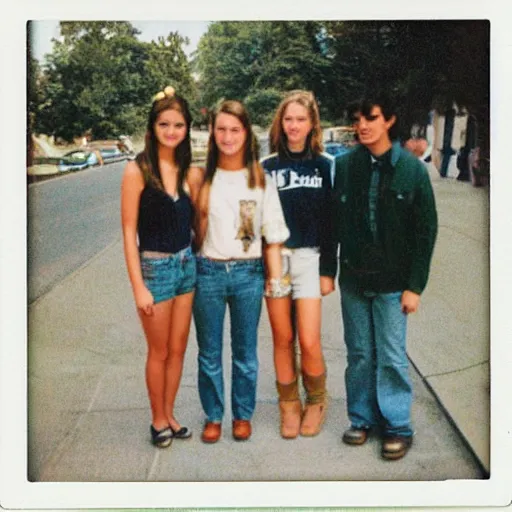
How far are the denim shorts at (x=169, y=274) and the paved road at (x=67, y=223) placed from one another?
22 centimetres

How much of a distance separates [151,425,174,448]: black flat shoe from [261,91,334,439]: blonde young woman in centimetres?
51

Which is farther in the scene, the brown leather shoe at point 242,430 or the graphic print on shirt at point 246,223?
the brown leather shoe at point 242,430

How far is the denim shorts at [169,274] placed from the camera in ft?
10.5

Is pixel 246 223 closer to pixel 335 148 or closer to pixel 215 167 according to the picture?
pixel 215 167

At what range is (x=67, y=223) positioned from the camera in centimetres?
334

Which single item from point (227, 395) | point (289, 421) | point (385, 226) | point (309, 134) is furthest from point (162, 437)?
point (309, 134)

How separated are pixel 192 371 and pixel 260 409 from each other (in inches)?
13.9

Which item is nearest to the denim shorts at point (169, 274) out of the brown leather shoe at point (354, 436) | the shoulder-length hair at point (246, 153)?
the shoulder-length hair at point (246, 153)

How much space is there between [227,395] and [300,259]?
2.29 ft

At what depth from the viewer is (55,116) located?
3324 mm

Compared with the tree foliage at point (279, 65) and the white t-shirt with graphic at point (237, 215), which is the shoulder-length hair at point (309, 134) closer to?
the tree foliage at point (279, 65)

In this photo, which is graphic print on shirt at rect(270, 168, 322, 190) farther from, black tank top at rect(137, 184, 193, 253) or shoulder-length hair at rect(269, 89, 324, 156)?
black tank top at rect(137, 184, 193, 253)

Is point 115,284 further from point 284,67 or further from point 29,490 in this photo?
point 284,67
